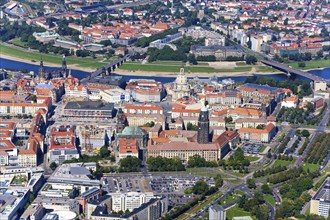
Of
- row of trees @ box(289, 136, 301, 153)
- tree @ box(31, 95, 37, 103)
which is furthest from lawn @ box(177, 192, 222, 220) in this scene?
tree @ box(31, 95, 37, 103)

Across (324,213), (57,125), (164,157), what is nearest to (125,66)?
(57,125)

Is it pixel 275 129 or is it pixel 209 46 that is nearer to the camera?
pixel 275 129

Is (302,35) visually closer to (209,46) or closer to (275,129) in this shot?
(209,46)

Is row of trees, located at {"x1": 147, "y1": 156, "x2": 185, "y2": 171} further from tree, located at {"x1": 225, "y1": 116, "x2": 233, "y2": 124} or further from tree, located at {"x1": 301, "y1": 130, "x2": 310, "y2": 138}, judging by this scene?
tree, located at {"x1": 301, "y1": 130, "x2": 310, "y2": 138}

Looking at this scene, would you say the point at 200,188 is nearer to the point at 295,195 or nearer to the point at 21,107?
the point at 295,195

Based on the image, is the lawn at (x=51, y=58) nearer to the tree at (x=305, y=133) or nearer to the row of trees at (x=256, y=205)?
the tree at (x=305, y=133)

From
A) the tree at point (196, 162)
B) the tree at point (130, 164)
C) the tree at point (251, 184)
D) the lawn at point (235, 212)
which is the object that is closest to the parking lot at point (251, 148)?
the tree at point (196, 162)
